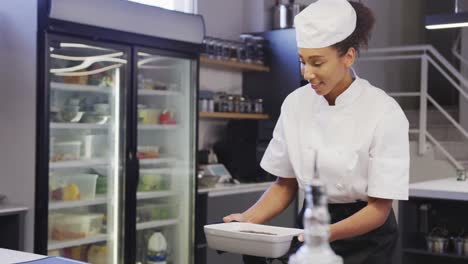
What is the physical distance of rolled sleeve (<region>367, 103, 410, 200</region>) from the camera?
1720mm

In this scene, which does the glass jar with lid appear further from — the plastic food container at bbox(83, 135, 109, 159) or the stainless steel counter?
the plastic food container at bbox(83, 135, 109, 159)

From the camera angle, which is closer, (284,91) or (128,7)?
(128,7)

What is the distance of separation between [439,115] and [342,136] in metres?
6.11

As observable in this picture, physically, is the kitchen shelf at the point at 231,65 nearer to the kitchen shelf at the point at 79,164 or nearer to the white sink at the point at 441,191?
the kitchen shelf at the point at 79,164

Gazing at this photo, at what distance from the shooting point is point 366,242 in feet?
6.11

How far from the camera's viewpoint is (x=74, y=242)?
3.83 metres

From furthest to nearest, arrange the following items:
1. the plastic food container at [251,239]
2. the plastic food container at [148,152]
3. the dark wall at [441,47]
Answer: the dark wall at [441,47] < the plastic food container at [148,152] < the plastic food container at [251,239]

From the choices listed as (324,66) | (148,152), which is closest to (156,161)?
(148,152)

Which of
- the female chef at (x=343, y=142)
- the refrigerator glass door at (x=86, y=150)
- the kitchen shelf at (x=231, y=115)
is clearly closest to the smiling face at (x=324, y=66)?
the female chef at (x=343, y=142)

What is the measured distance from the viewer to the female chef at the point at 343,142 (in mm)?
1701

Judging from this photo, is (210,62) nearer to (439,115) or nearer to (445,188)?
(445,188)

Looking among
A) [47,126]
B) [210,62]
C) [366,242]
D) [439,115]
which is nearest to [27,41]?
[47,126]

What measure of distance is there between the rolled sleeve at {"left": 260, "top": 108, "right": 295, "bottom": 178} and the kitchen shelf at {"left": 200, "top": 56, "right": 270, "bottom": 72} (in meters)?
2.88

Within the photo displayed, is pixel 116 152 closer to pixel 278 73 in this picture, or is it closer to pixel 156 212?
pixel 156 212
